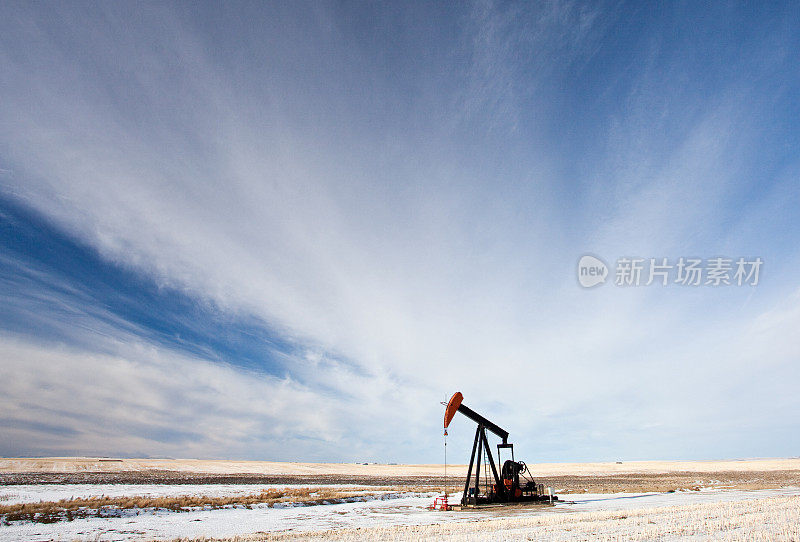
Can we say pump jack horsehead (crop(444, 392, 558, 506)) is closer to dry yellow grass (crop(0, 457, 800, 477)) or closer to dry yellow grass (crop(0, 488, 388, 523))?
dry yellow grass (crop(0, 488, 388, 523))

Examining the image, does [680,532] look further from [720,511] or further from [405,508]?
[405,508]

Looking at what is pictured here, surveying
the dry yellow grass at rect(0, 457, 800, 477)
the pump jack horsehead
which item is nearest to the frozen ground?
the pump jack horsehead

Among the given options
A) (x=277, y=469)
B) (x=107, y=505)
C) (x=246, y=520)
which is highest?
(x=277, y=469)

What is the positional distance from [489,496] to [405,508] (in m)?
4.82

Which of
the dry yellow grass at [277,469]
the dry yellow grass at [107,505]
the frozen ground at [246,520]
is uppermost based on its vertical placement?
the dry yellow grass at [277,469]

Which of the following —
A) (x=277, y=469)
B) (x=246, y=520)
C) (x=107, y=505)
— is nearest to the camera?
(x=246, y=520)

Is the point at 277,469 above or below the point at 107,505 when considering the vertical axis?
above

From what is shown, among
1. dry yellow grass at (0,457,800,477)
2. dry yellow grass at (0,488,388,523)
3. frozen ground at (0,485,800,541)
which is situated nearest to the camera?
frozen ground at (0,485,800,541)

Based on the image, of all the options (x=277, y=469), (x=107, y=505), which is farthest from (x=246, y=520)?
(x=277, y=469)

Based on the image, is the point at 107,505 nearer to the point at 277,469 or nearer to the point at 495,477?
the point at 495,477

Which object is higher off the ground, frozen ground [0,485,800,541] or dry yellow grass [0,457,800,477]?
dry yellow grass [0,457,800,477]


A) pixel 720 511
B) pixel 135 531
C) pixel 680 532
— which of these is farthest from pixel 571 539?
pixel 135 531

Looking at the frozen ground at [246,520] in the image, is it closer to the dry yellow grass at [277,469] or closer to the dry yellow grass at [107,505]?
the dry yellow grass at [107,505]

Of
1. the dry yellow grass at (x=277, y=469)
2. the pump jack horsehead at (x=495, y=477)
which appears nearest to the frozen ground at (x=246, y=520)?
the pump jack horsehead at (x=495, y=477)
